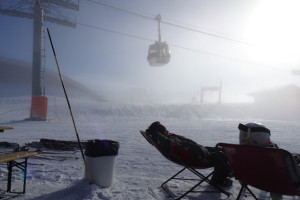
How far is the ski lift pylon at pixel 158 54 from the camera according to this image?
10.8 metres

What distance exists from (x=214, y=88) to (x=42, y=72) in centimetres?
3715

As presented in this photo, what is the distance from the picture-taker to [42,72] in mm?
17438

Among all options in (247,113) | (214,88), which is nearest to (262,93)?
(214,88)

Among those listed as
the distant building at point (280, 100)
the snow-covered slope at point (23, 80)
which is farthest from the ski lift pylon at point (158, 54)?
the snow-covered slope at point (23, 80)

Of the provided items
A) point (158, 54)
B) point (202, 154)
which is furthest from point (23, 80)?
point (202, 154)

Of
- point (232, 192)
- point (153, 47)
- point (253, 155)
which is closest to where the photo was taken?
point (253, 155)

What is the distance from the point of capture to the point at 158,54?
432 inches

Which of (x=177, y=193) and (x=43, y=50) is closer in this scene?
(x=177, y=193)

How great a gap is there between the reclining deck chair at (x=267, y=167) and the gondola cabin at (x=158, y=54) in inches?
342

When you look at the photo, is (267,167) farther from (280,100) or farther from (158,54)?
(280,100)

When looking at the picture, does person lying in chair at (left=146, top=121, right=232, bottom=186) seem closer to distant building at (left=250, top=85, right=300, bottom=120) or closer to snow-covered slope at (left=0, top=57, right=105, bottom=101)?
distant building at (left=250, top=85, right=300, bottom=120)

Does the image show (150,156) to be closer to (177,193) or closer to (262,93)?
(177,193)

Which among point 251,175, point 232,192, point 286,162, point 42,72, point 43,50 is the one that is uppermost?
point 43,50

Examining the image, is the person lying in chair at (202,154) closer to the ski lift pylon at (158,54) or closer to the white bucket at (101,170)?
the white bucket at (101,170)
